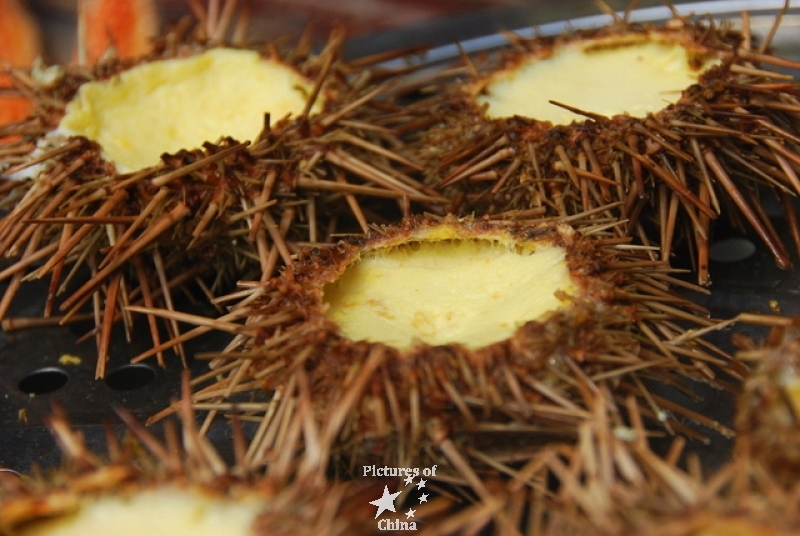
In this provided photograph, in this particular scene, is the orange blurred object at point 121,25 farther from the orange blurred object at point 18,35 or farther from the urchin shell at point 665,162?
the urchin shell at point 665,162

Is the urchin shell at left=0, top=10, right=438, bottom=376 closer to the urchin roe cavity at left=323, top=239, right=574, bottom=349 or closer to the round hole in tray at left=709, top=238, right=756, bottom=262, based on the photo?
the urchin roe cavity at left=323, top=239, right=574, bottom=349

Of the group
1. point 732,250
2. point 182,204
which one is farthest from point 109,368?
point 732,250

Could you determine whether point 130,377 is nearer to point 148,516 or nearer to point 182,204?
point 182,204

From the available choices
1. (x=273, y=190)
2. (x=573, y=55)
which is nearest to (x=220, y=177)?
(x=273, y=190)

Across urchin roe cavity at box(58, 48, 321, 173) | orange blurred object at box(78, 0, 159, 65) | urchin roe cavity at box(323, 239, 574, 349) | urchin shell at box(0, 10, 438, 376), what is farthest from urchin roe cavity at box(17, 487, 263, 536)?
orange blurred object at box(78, 0, 159, 65)

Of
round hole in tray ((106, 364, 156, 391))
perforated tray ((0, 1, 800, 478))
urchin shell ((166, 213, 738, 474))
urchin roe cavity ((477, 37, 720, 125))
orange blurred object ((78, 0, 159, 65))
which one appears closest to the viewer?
urchin shell ((166, 213, 738, 474))

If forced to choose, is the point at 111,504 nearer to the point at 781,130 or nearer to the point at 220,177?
the point at 220,177
